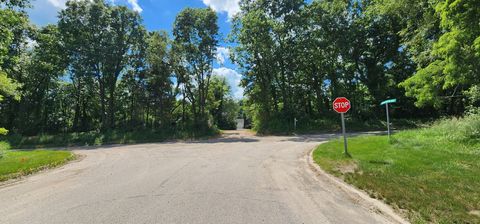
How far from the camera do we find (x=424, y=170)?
7.79m

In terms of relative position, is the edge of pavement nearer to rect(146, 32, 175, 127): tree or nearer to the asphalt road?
the asphalt road

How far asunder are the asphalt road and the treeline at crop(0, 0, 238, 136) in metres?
21.9

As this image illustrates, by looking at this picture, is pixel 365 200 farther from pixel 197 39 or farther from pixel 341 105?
pixel 197 39

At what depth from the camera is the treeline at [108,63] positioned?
3197cm

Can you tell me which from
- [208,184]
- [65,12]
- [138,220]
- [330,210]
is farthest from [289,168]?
[65,12]

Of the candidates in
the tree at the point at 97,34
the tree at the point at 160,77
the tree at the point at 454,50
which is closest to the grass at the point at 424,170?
the tree at the point at 454,50

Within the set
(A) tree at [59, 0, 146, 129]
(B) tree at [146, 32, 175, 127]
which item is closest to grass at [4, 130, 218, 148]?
(B) tree at [146, 32, 175, 127]

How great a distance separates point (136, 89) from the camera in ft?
125

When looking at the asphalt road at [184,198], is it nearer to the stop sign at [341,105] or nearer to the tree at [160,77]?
the stop sign at [341,105]

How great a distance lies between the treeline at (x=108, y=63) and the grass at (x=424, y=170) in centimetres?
2188

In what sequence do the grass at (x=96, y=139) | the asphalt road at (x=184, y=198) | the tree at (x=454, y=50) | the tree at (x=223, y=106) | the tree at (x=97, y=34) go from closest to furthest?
1. the asphalt road at (x=184, y=198)
2. the tree at (x=454, y=50)
3. the grass at (x=96, y=139)
4. the tree at (x=97, y=34)
5. the tree at (x=223, y=106)

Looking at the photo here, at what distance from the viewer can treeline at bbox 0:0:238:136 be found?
1259 inches

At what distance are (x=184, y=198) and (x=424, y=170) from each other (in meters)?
5.86

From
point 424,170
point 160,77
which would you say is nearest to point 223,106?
point 160,77
